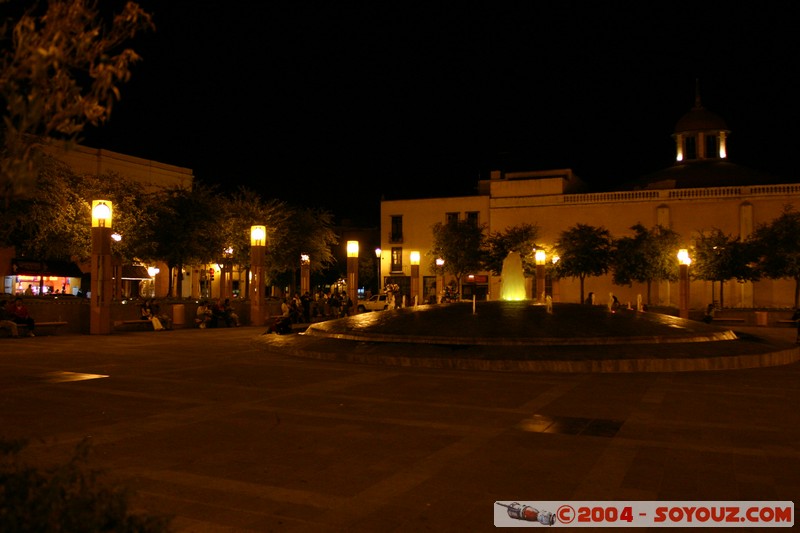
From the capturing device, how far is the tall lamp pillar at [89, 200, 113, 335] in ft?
72.7

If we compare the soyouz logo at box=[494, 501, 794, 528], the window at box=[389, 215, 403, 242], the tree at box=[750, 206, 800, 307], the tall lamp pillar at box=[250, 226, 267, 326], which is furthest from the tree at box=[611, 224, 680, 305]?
the soyouz logo at box=[494, 501, 794, 528]

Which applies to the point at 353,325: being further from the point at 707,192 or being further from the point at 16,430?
the point at 707,192

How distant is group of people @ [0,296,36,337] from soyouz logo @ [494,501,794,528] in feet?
64.2

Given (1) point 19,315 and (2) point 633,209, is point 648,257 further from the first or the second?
(1) point 19,315

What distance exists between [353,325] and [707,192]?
39649 millimetres

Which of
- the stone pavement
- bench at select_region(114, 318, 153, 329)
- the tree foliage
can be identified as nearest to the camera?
the tree foliage

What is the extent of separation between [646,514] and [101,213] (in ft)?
67.0

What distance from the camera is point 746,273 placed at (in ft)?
137

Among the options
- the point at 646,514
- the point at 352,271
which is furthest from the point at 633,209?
the point at 646,514

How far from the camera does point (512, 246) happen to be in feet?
174

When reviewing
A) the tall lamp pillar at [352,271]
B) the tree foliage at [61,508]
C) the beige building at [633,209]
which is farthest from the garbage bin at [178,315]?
the beige building at [633,209]

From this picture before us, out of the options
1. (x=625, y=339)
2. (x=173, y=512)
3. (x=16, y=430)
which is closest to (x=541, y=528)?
(x=173, y=512)

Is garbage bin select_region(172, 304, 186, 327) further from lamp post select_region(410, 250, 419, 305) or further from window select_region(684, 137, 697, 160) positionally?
window select_region(684, 137, 697, 160)

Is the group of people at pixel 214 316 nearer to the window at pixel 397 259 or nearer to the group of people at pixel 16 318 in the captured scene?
the group of people at pixel 16 318
